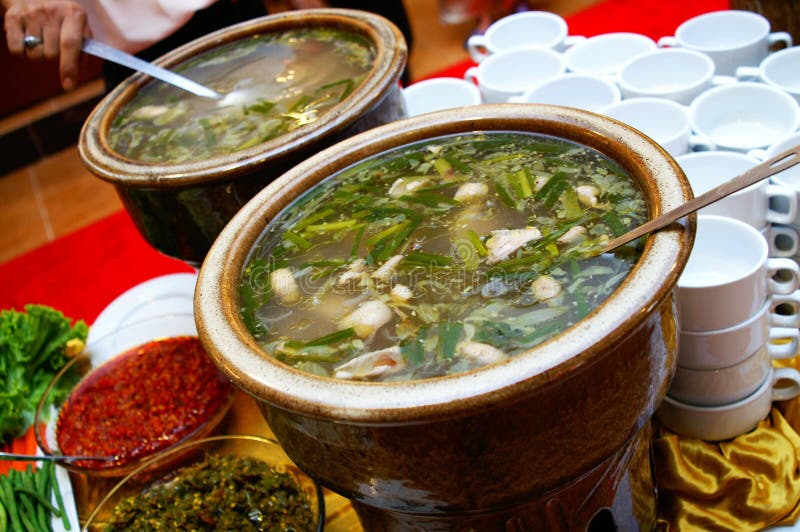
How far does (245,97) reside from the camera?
222 cm

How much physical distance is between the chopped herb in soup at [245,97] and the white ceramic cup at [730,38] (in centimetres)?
118

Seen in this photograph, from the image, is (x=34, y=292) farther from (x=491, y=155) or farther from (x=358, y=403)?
(x=358, y=403)

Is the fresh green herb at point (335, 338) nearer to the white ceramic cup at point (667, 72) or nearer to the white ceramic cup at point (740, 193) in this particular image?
the white ceramic cup at point (740, 193)

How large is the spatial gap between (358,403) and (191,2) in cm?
216

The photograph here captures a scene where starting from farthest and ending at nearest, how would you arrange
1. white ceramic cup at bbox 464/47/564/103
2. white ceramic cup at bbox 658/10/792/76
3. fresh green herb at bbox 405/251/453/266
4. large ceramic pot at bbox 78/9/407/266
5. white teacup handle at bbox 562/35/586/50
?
white teacup handle at bbox 562/35/586/50 → white ceramic cup at bbox 464/47/564/103 → white ceramic cup at bbox 658/10/792/76 → large ceramic pot at bbox 78/9/407/266 → fresh green herb at bbox 405/251/453/266

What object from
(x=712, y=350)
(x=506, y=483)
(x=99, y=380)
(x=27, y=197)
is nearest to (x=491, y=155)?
(x=712, y=350)

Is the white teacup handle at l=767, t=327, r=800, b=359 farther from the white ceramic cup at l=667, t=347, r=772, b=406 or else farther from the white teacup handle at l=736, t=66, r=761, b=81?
the white teacup handle at l=736, t=66, r=761, b=81

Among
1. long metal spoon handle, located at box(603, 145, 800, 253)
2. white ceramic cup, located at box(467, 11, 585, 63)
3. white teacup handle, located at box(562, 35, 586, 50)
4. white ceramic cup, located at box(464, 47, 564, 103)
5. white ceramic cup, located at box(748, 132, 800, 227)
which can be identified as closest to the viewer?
long metal spoon handle, located at box(603, 145, 800, 253)

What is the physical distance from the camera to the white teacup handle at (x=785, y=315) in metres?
1.58

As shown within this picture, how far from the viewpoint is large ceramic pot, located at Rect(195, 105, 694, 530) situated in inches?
39.5

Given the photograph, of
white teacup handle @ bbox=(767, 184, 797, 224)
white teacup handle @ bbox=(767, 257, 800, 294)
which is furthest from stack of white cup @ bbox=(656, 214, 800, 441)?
white teacup handle @ bbox=(767, 184, 797, 224)

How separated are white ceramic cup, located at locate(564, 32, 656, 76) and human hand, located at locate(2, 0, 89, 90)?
171 centimetres

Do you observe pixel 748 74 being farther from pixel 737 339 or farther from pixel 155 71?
pixel 155 71

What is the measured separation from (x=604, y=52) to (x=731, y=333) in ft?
5.39
